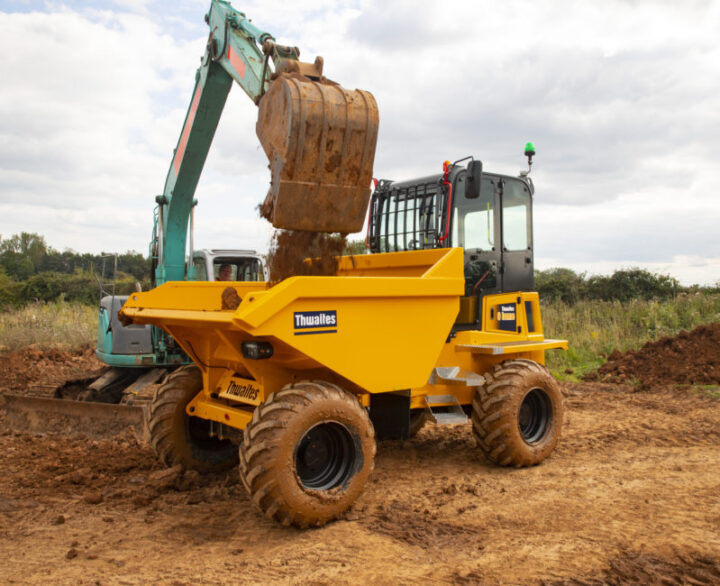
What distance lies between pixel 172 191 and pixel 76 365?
651cm

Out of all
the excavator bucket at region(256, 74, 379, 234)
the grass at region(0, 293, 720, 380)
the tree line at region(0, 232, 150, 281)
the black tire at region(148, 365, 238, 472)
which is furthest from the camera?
the tree line at region(0, 232, 150, 281)

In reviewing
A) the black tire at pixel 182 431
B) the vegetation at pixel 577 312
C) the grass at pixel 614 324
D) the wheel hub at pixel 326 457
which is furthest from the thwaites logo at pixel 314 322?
the grass at pixel 614 324

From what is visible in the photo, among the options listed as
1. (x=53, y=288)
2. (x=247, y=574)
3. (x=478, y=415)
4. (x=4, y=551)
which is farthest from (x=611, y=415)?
(x=53, y=288)

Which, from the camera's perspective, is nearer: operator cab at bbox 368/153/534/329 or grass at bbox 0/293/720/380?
operator cab at bbox 368/153/534/329

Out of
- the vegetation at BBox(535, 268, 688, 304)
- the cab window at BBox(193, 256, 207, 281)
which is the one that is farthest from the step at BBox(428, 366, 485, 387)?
the vegetation at BBox(535, 268, 688, 304)

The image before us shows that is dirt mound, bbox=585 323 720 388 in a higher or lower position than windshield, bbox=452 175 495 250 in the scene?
lower

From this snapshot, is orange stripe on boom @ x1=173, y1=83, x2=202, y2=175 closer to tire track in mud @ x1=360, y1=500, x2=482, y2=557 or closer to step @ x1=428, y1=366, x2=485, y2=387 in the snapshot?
step @ x1=428, y1=366, x2=485, y2=387

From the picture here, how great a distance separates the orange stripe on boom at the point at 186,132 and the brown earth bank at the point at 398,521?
2839 millimetres

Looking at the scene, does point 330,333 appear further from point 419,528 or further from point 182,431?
point 182,431

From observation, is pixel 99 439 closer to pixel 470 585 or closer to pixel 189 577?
pixel 189 577

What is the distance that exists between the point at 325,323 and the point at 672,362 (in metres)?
8.46

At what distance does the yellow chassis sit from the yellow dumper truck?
1 cm

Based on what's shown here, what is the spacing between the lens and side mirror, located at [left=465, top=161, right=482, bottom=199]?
5309 millimetres

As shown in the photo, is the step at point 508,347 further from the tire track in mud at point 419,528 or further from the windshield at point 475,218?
the tire track in mud at point 419,528
